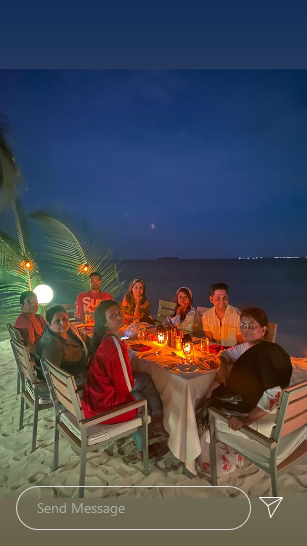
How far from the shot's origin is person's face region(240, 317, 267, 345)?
1.84 m

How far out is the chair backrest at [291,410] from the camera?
58.2 inches

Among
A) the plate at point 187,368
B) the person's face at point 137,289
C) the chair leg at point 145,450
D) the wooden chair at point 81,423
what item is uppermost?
the person's face at point 137,289

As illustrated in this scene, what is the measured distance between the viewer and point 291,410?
156 cm

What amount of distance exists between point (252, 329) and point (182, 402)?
741 millimetres

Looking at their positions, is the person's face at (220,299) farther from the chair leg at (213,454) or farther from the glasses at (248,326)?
the chair leg at (213,454)

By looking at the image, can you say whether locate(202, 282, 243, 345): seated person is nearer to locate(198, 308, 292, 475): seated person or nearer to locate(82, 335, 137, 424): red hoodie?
locate(198, 308, 292, 475): seated person

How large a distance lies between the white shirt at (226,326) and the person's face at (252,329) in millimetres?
1166

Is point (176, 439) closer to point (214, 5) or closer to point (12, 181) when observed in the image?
point (214, 5)

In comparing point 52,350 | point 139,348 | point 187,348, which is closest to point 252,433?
point 187,348

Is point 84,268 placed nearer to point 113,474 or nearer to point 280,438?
point 113,474

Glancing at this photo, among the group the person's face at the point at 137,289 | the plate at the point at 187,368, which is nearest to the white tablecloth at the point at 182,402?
the plate at the point at 187,368

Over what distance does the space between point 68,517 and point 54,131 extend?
675 cm

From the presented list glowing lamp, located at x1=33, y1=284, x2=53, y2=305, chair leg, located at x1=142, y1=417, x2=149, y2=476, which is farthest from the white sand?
glowing lamp, located at x1=33, y1=284, x2=53, y2=305

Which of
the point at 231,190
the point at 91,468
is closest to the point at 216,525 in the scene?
the point at 91,468
